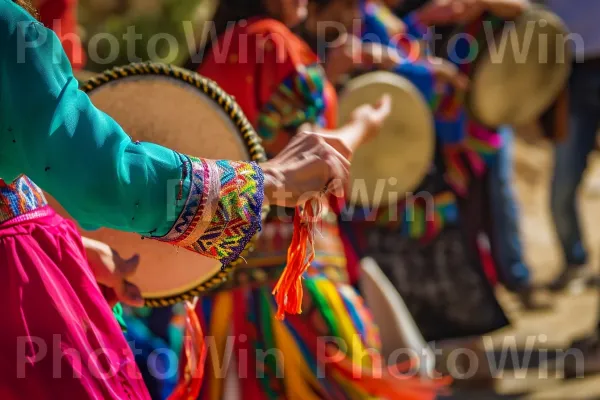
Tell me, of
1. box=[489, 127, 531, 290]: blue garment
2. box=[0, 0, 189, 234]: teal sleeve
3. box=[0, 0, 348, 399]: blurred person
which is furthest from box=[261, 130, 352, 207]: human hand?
box=[489, 127, 531, 290]: blue garment

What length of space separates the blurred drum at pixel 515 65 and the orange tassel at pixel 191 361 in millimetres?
2324

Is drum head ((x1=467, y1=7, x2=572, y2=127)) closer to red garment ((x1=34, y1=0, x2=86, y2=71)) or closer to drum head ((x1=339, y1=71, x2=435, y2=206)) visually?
drum head ((x1=339, y1=71, x2=435, y2=206))

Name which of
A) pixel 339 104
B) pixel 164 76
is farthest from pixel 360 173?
pixel 164 76

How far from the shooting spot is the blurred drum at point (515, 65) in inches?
150

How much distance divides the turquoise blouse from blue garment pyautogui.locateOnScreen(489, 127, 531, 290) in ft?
10.1

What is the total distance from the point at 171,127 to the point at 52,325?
1.71 feet

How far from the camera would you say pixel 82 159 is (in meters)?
1.08

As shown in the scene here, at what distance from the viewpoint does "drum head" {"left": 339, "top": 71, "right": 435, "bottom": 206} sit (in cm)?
339

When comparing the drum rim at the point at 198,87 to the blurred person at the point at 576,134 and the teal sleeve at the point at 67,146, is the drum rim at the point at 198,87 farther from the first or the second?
the blurred person at the point at 576,134

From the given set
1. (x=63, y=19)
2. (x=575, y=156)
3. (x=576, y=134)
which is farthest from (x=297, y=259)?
(x=575, y=156)

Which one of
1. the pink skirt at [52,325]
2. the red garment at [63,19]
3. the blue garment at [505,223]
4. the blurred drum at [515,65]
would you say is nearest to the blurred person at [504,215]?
the blue garment at [505,223]

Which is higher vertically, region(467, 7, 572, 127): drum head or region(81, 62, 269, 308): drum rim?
region(81, 62, 269, 308): drum rim

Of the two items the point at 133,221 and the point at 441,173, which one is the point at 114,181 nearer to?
the point at 133,221

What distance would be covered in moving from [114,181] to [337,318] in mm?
1174
